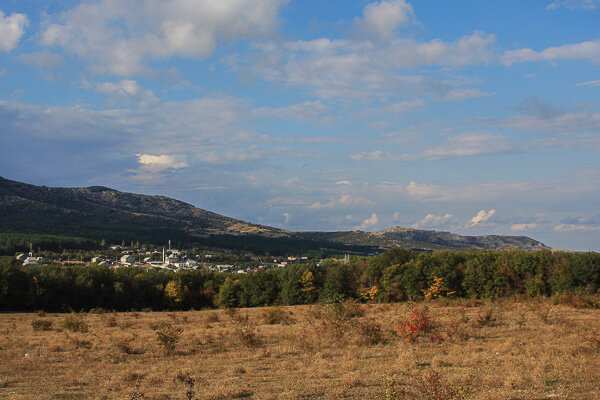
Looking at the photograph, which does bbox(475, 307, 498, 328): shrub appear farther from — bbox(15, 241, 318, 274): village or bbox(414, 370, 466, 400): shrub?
bbox(15, 241, 318, 274): village

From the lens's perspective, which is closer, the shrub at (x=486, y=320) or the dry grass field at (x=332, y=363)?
the dry grass field at (x=332, y=363)

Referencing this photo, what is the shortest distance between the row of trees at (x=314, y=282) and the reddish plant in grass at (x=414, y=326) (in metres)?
22.1

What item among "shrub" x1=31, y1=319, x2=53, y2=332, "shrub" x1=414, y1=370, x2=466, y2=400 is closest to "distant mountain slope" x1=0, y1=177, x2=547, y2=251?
"shrub" x1=31, y1=319, x2=53, y2=332

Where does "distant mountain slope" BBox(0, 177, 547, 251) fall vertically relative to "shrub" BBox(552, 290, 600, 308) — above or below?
above

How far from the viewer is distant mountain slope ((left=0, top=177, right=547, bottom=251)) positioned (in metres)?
133

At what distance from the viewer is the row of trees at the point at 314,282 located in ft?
148

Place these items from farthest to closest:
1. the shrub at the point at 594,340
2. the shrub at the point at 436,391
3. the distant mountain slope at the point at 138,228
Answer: the distant mountain slope at the point at 138,228
the shrub at the point at 594,340
the shrub at the point at 436,391

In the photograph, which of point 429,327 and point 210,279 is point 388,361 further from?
point 210,279

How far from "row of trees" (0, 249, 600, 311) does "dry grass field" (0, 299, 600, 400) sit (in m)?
21.4

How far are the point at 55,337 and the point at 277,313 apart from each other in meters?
13.6

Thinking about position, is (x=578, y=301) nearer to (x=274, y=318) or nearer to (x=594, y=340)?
(x=594, y=340)

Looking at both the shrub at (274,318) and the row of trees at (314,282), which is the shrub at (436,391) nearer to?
the shrub at (274,318)

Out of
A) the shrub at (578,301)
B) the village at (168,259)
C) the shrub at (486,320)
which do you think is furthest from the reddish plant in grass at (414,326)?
the village at (168,259)

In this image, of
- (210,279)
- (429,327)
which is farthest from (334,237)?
(429,327)
